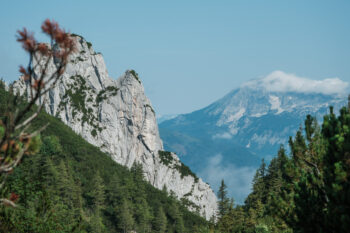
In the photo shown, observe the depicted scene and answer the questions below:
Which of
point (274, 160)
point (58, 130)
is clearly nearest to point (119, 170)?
point (58, 130)

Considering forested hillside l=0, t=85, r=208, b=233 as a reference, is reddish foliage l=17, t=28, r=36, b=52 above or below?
below

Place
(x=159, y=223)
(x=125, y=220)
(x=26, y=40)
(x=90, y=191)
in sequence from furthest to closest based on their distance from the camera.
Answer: (x=159, y=223), (x=90, y=191), (x=125, y=220), (x=26, y=40)

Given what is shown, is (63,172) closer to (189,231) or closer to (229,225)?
(229,225)

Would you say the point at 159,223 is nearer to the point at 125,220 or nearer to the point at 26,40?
the point at 125,220

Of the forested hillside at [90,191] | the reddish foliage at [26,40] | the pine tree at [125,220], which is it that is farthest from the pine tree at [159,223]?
the reddish foliage at [26,40]

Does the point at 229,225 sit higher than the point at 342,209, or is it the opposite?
the point at 229,225

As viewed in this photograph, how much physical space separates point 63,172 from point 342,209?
88702 millimetres

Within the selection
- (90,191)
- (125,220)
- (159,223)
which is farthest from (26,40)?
(159,223)

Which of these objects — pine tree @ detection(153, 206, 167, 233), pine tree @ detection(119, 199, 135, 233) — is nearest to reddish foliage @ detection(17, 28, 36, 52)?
pine tree @ detection(119, 199, 135, 233)

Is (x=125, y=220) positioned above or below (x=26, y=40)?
above

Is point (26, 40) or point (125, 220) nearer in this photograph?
point (26, 40)

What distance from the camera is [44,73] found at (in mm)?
9961

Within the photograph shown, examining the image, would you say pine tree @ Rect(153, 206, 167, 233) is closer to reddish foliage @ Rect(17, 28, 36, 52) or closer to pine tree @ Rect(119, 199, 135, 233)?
pine tree @ Rect(119, 199, 135, 233)

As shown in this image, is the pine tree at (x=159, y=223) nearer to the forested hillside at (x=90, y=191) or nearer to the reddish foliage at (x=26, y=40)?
the forested hillside at (x=90, y=191)
